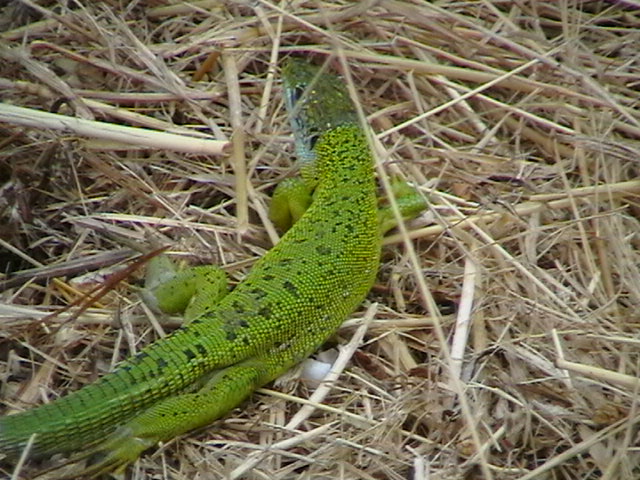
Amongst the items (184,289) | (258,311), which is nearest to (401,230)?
(258,311)

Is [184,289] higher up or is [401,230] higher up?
[401,230]

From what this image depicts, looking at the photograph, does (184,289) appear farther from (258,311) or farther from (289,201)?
(289,201)

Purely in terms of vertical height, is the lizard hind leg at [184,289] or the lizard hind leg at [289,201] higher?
the lizard hind leg at [289,201]

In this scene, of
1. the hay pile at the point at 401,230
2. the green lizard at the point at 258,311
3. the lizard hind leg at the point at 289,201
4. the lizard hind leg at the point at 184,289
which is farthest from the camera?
the lizard hind leg at the point at 289,201

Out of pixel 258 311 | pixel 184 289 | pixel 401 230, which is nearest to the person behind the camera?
pixel 401 230

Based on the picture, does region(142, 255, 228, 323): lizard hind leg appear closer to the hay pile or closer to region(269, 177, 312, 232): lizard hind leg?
the hay pile

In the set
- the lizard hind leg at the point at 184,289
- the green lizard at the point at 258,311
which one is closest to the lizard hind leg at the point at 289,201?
the green lizard at the point at 258,311

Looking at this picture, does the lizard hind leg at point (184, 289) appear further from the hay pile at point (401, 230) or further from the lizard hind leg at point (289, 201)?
the lizard hind leg at point (289, 201)
